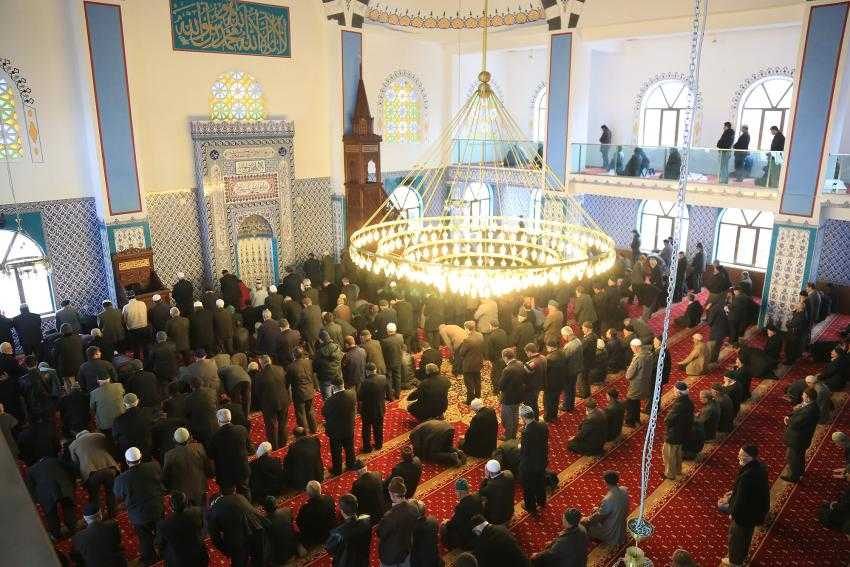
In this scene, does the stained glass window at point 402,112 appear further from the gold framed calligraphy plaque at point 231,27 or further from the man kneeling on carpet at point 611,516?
the man kneeling on carpet at point 611,516

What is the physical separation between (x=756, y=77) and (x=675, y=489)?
9.19 meters

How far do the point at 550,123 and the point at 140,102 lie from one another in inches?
269

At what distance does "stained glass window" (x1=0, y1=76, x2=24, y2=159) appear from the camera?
856cm

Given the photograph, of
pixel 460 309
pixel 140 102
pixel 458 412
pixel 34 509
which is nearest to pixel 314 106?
pixel 140 102

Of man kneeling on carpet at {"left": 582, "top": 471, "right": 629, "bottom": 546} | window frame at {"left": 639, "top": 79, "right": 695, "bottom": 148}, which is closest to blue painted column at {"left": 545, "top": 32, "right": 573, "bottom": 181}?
window frame at {"left": 639, "top": 79, "right": 695, "bottom": 148}

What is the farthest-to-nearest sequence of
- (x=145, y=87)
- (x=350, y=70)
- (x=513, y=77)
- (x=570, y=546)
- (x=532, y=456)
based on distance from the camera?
1. (x=513, y=77)
2. (x=350, y=70)
3. (x=145, y=87)
4. (x=532, y=456)
5. (x=570, y=546)

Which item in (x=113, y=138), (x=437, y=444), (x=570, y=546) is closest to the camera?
(x=570, y=546)

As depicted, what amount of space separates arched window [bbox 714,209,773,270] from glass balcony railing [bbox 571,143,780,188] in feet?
8.56

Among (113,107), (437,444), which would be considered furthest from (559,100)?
(437,444)

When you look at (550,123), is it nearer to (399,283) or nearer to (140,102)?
(399,283)

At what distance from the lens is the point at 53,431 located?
18.1 ft

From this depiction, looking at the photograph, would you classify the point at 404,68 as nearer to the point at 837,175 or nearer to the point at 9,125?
the point at 9,125

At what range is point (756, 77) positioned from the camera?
12.0 m

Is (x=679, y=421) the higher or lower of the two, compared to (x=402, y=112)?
lower
